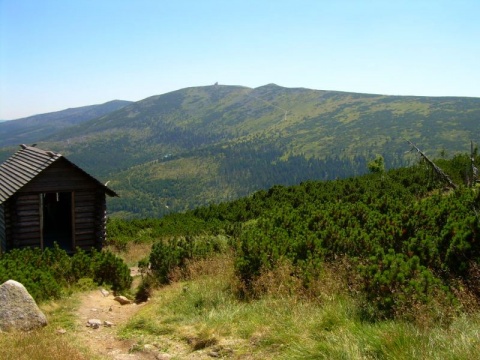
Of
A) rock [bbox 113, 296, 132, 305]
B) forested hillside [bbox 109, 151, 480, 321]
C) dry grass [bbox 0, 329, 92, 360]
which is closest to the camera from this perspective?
dry grass [bbox 0, 329, 92, 360]

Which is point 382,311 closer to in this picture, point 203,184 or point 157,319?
point 157,319

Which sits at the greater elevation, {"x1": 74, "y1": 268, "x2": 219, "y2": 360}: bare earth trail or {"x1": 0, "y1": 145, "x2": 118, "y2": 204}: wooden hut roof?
{"x1": 0, "y1": 145, "x2": 118, "y2": 204}: wooden hut roof

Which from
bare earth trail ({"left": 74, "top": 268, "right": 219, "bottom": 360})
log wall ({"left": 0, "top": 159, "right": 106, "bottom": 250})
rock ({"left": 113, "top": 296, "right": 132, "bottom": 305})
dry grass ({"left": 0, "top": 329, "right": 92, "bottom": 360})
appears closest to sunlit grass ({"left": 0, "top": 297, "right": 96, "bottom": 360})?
dry grass ({"left": 0, "top": 329, "right": 92, "bottom": 360})

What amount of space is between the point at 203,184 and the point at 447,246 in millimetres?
193002

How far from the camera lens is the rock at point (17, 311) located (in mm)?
6812

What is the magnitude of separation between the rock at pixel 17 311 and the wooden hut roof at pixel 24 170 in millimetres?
9830

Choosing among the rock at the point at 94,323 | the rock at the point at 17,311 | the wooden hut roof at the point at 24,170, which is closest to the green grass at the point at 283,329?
the rock at the point at 94,323

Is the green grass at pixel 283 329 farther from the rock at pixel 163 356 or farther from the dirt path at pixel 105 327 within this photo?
the dirt path at pixel 105 327

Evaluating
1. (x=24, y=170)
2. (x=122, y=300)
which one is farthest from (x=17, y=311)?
(x=24, y=170)

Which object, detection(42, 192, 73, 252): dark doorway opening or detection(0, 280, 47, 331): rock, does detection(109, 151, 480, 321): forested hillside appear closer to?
detection(0, 280, 47, 331): rock

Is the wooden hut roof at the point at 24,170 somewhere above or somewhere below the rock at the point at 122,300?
above

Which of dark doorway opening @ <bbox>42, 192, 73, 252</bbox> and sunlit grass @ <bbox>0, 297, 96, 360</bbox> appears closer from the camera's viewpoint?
sunlit grass @ <bbox>0, 297, 96, 360</bbox>

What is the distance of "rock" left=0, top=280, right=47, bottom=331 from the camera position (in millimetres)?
6812

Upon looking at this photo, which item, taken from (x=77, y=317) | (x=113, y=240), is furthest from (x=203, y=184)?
(x=77, y=317)
